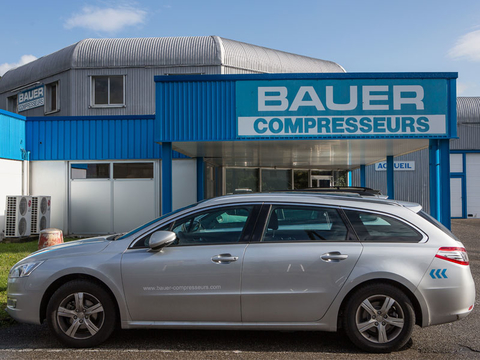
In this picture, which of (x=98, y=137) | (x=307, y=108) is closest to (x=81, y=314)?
(x=307, y=108)

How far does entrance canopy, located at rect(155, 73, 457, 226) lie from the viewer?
8.77 metres

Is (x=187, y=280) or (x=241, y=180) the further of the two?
(x=241, y=180)

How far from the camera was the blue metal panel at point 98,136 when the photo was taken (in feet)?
42.9

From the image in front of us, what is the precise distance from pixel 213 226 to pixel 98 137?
31.6 feet

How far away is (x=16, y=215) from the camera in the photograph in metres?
12.1

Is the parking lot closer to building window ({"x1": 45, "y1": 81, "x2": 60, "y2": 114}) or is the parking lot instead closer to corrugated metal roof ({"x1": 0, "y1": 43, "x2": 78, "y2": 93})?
corrugated metal roof ({"x1": 0, "y1": 43, "x2": 78, "y2": 93})

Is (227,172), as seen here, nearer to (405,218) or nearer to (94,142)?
(94,142)

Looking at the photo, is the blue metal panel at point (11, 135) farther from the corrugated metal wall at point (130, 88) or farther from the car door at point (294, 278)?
the car door at point (294, 278)

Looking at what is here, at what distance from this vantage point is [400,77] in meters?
8.77

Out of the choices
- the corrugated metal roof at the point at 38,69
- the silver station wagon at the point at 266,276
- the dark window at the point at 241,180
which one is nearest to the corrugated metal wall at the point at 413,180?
the dark window at the point at 241,180

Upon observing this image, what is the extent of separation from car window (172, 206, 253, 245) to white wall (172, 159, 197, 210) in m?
8.56

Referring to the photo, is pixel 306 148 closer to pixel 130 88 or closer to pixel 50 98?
pixel 130 88

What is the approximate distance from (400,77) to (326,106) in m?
1.56

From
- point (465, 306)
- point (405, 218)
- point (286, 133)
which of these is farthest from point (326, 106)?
point (465, 306)
